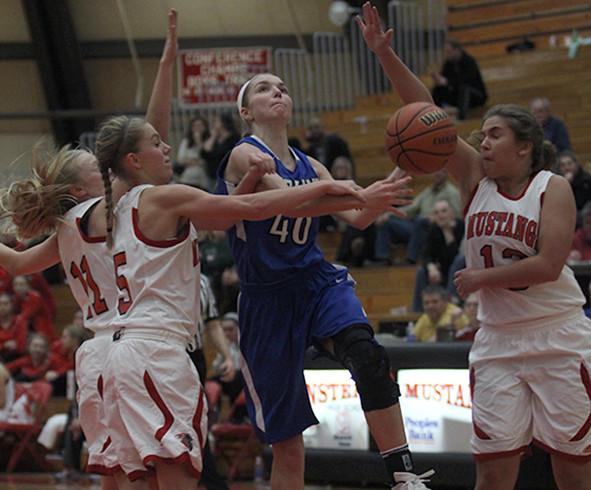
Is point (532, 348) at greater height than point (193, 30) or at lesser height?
lesser

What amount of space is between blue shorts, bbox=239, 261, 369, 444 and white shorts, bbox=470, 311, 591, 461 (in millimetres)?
696

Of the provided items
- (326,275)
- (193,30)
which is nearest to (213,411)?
(326,275)

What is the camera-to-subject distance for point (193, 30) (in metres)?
20.3

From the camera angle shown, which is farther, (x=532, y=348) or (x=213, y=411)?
(x=213, y=411)

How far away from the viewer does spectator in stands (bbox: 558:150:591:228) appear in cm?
1164

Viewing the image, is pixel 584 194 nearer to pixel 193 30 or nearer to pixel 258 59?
pixel 258 59

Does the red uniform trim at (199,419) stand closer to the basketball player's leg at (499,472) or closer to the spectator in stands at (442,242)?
the basketball player's leg at (499,472)

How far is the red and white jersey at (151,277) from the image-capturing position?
15.6 ft

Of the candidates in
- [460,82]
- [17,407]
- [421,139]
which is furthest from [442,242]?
[421,139]

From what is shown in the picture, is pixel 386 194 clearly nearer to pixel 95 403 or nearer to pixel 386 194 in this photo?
pixel 386 194

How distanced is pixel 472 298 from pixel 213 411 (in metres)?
2.74

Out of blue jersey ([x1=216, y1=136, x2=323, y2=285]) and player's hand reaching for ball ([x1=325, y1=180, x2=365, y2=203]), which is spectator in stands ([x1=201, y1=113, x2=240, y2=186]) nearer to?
blue jersey ([x1=216, y1=136, x2=323, y2=285])

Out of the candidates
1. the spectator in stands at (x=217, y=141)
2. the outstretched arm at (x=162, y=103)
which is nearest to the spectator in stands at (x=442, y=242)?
the spectator in stands at (x=217, y=141)

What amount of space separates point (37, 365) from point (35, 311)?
107cm
